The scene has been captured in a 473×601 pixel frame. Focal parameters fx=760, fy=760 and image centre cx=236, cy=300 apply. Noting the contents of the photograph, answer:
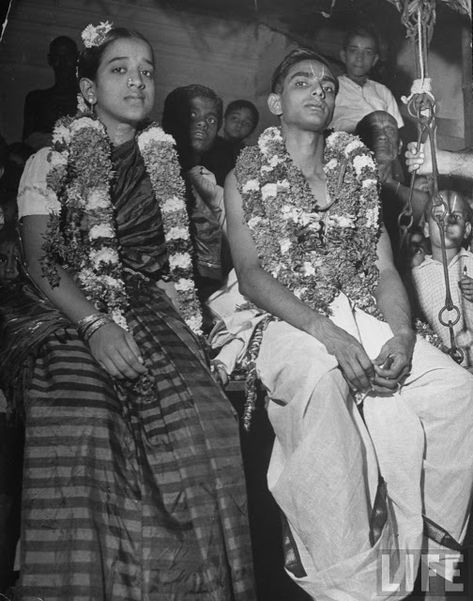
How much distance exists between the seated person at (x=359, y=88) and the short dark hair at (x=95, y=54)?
1.05 m

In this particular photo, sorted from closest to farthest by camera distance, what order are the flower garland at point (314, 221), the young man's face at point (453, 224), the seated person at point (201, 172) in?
the flower garland at point (314, 221)
the seated person at point (201, 172)
the young man's face at point (453, 224)

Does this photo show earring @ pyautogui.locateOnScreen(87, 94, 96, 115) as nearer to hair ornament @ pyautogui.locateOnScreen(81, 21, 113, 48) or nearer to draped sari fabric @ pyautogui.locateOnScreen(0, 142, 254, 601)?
hair ornament @ pyautogui.locateOnScreen(81, 21, 113, 48)

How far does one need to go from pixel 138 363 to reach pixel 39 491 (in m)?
0.53

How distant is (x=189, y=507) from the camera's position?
2.53m

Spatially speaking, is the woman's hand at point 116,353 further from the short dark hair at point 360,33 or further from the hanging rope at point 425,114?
the short dark hair at point 360,33

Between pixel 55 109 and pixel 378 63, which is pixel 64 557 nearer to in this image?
pixel 55 109

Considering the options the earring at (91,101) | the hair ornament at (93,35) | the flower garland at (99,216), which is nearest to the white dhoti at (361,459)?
the flower garland at (99,216)

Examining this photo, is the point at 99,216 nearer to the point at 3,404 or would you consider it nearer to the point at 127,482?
the point at 3,404

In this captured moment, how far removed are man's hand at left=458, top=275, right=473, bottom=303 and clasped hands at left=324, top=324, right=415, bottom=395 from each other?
2.11 feet

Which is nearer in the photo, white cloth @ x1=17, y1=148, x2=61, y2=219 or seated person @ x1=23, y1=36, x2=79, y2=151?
white cloth @ x1=17, y1=148, x2=61, y2=219

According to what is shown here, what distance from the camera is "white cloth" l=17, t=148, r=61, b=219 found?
2854 millimetres

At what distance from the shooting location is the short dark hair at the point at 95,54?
309cm

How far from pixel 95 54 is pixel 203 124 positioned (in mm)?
654

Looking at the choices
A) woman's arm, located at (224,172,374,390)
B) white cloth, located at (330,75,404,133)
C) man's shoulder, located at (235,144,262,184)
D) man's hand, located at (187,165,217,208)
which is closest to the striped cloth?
woman's arm, located at (224,172,374,390)
